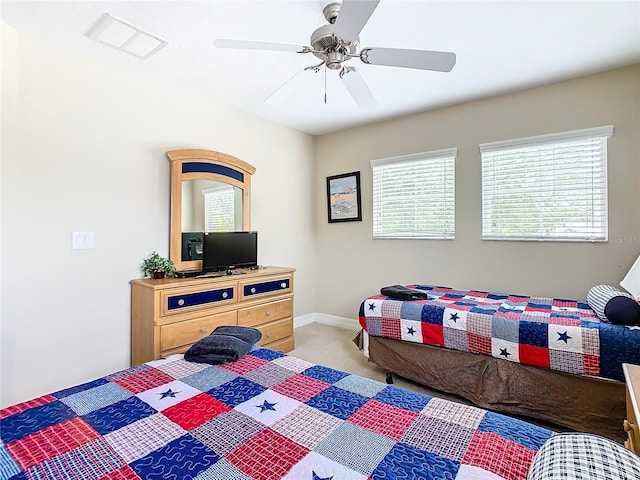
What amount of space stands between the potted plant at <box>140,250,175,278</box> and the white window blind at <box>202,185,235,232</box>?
53 centimetres

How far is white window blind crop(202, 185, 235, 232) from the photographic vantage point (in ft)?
10.8

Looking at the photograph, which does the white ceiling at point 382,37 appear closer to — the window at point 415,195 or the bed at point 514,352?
the window at point 415,195

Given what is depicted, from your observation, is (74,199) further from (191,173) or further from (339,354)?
(339,354)

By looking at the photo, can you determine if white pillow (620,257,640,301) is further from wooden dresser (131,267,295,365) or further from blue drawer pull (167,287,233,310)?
blue drawer pull (167,287,233,310)

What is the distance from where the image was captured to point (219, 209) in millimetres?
3404

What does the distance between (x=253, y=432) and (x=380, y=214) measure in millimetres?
3300

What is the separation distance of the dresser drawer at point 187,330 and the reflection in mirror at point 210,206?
878mm

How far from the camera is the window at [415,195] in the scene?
11.9ft

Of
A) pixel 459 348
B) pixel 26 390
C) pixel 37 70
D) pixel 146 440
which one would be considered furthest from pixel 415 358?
pixel 37 70

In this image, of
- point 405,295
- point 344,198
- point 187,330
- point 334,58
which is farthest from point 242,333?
point 344,198

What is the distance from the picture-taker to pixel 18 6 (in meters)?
1.98

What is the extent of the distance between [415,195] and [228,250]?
214 centimetres

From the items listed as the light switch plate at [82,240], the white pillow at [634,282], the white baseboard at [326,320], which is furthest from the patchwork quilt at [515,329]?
the light switch plate at [82,240]

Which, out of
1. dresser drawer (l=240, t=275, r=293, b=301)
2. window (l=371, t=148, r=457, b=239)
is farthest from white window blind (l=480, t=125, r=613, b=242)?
dresser drawer (l=240, t=275, r=293, b=301)
